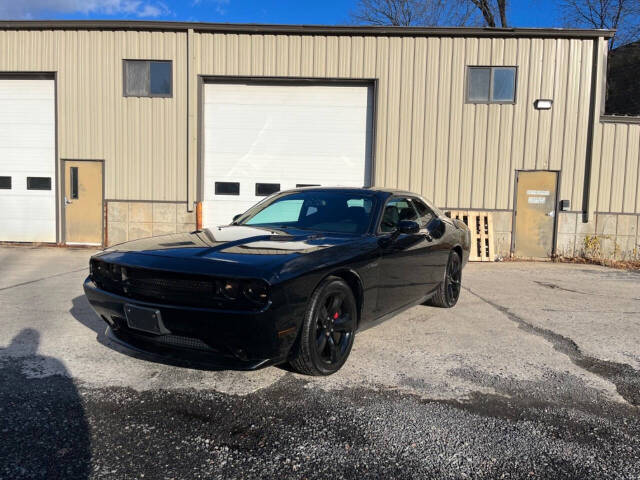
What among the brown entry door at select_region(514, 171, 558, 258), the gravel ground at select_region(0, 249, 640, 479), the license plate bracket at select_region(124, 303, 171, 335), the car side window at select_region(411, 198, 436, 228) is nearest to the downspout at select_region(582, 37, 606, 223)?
the brown entry door at select_region(514, 171, 558, 258)

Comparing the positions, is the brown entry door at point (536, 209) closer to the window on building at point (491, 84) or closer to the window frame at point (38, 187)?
the window on building at point (491, 84)

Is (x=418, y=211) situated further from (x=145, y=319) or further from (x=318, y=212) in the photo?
(x=145, y=319)

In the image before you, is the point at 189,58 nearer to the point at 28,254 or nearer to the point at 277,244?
the point at 28,254

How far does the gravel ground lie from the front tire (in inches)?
5.6

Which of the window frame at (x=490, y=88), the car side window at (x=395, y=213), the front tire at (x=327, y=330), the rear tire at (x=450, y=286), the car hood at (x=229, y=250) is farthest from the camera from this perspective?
the window frame at (x=490, y=88)

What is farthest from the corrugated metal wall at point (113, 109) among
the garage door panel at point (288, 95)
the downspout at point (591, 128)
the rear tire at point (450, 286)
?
the downspout at point (591, 128)

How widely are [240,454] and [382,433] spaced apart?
750 mm

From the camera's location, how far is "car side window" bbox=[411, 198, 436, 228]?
4906 millimetres

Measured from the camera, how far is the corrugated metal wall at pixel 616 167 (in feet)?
33.1

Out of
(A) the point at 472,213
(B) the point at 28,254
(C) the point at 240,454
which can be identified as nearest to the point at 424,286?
(C) the point at 240,454

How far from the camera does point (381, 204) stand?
4125mm

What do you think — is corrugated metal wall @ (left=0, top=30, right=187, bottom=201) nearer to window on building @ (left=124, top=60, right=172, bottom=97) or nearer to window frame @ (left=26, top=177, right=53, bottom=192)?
window on building @ (left=124, top=60, right=172, bottom=97)

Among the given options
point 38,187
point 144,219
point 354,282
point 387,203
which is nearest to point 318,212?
point 387,203

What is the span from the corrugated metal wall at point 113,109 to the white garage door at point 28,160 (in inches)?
17.5
